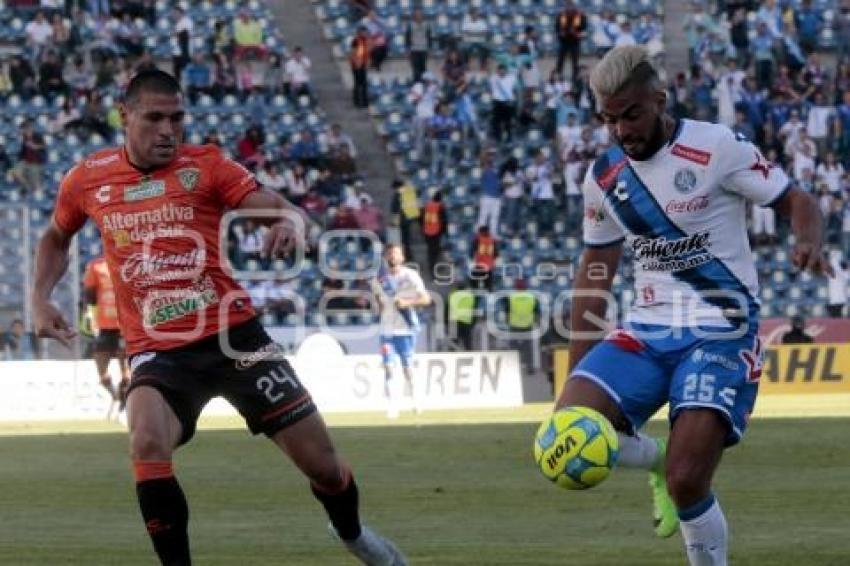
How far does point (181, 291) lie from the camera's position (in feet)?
31.7

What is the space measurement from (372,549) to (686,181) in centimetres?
233

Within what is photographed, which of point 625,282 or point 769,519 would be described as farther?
point 625,282

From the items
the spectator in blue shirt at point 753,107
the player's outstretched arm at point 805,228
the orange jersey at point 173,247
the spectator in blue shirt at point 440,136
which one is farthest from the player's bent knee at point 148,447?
the spectator in blue shirt at point 753,107

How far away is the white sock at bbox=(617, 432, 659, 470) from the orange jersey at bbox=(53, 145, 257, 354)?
6.15ft

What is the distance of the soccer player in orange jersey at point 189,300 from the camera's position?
958 centimetres

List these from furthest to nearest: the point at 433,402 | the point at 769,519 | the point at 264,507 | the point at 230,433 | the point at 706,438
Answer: the point at 433,402, the point at 230,433, the point at 264,507, the point at 769,519, the point at 706,438

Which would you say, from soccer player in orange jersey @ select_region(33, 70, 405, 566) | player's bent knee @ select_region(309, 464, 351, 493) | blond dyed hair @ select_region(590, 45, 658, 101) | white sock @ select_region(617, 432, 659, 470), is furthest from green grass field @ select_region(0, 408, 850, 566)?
blond dyed hair @ select_region(590, 45, 658, 101)

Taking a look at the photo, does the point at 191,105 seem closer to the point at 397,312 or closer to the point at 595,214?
the point at 397,312

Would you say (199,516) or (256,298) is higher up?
(199,516)

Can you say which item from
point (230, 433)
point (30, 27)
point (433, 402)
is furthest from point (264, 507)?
point (30, 27)

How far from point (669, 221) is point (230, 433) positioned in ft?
47.6

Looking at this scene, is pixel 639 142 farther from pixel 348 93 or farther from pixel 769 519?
pixel 348 93

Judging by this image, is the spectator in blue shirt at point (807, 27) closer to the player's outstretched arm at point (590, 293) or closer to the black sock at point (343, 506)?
the player's outstretched arm at point (590, 293)

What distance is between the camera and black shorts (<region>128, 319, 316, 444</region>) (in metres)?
9.53
